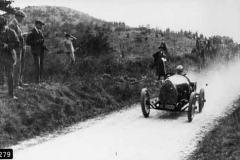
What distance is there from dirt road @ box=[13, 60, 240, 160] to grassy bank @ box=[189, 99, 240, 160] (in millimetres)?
255

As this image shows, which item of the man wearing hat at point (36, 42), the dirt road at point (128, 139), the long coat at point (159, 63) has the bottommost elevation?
the dirt road at point (128, 139)

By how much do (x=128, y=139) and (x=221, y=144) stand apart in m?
2.31

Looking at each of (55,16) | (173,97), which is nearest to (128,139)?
(173,97)

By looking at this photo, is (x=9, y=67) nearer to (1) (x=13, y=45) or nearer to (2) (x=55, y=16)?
(1) (x=13, y=45)

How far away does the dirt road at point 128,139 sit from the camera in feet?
24.7

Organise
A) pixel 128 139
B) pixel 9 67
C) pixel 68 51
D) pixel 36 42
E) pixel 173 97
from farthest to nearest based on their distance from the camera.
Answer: pixel 68 51 < pixel 36 42 < pixel 173 97 < pixel 9 67 < pixel 128 139

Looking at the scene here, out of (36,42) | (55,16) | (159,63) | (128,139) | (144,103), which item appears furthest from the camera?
(55,16)

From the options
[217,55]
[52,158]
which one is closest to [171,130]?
[52,158]

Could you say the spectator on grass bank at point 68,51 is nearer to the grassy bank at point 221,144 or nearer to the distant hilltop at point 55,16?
the grassy bank at point 221,144

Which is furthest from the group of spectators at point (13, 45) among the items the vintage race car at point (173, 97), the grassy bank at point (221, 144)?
the grassy bank at point (221, 144)

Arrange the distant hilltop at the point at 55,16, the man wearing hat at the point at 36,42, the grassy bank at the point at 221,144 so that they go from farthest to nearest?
the distant hilltop at the point at 55,16 → the man wearing hat at the point at 36,42 → the grassy bank at the point at 221,144

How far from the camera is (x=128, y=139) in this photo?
28.9ft

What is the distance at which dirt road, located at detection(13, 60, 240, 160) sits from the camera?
7543 mm

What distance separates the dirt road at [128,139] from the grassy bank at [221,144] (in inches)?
10.1
